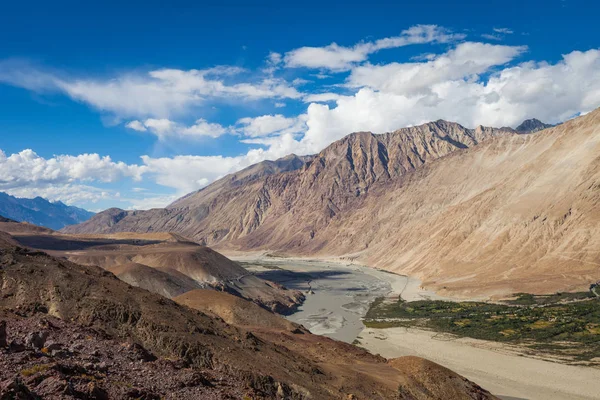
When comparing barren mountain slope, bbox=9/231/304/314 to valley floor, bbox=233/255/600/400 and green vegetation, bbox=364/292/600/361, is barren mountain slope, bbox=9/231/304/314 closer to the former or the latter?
valley floor, bbox=233/255/600/400

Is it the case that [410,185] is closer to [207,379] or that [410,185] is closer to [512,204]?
[512,204]

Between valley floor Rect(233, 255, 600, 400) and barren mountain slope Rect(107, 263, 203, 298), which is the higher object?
barren mountain slope Rect(107, 263, 203, 298)

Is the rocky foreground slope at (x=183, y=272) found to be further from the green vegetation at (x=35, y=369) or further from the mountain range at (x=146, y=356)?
the green vegetation at (x=35, y=369)

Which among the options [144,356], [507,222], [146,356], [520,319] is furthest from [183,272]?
[507,222]

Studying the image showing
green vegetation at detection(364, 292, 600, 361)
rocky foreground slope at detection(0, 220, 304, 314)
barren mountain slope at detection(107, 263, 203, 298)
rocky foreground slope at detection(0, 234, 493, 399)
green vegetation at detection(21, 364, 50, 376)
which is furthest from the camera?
rocky foreground slope at detection(0, 220, 304, 314)

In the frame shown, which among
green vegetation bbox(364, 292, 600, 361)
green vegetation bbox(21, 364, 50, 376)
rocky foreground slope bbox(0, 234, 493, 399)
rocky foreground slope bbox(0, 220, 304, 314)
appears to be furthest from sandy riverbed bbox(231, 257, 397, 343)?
green vegetation bbox(21, 364, 50, 376)

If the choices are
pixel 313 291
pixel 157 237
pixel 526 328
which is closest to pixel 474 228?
pixel 313 291
